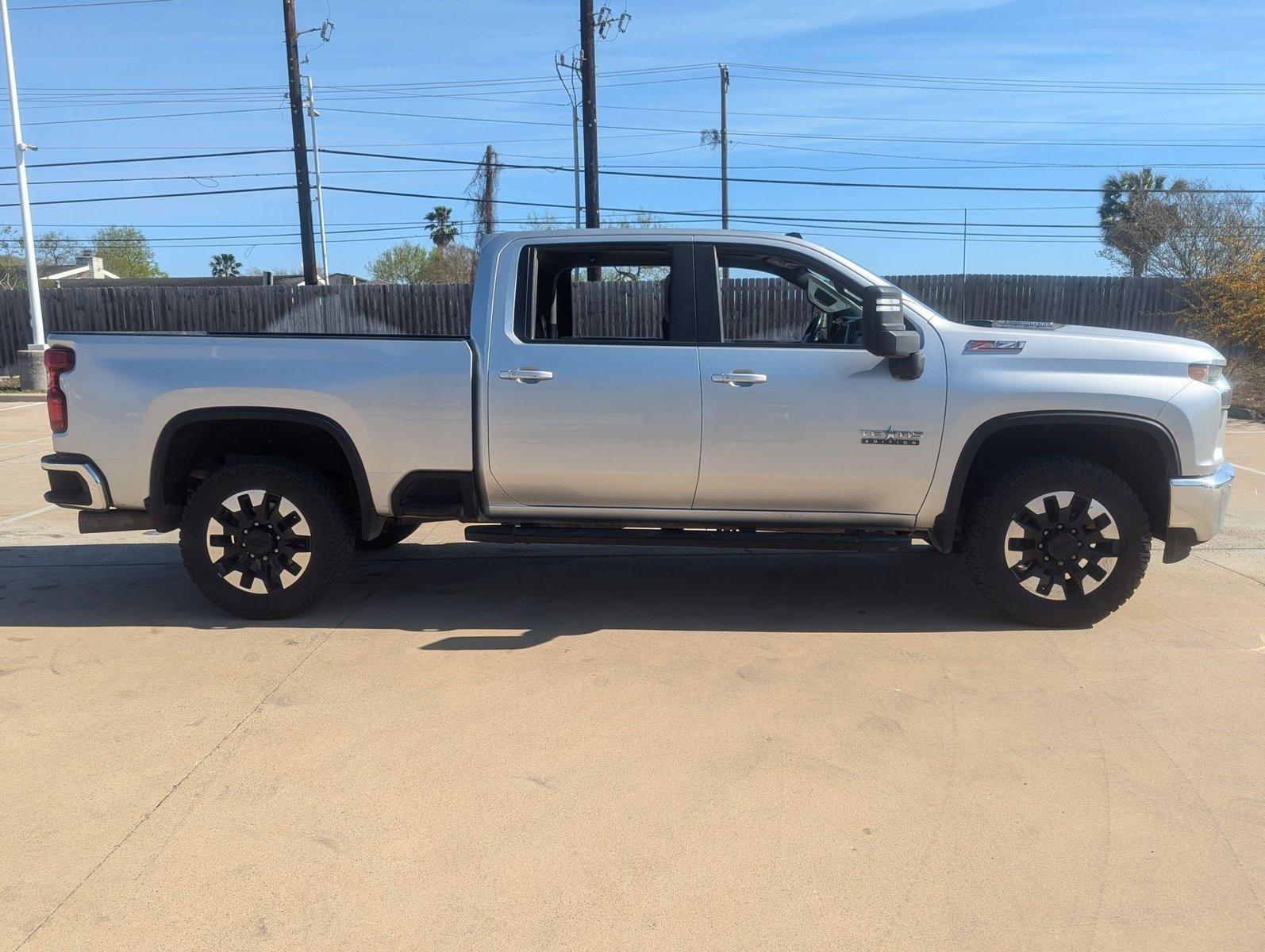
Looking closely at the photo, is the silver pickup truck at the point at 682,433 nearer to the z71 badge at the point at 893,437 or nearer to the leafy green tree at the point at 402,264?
the z71 badge at the point at 893,437

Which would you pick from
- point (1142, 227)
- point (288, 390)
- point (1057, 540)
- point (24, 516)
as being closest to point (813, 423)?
point (1057, 540)

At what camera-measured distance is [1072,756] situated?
3.78 metres

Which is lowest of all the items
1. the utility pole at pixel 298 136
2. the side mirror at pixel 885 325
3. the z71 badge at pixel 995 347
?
the z71 badge at pixel 995 347

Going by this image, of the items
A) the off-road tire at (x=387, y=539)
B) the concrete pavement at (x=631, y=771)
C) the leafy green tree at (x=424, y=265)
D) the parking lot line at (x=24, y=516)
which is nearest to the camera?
the concrete pavement at (x=631, y=771)

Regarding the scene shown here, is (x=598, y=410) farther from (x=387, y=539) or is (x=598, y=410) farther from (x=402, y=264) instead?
(x=402, y=264)

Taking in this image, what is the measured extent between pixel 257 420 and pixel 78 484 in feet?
3.25

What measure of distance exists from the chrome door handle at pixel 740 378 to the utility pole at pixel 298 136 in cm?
1907

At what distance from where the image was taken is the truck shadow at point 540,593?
5.39 meters

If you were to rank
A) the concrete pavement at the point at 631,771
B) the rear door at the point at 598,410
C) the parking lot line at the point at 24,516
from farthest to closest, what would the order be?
the parking lot line at the point at 24,516
the rear door at the point at 598,410
the concrete pavement at the point at 631,771

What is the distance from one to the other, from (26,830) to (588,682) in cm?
214

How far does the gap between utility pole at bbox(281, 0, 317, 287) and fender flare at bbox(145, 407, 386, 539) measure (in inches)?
710

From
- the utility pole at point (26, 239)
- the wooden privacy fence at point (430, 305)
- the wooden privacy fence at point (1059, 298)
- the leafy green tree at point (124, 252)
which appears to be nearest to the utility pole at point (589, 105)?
the wooden privacy fence at point (430, 305)

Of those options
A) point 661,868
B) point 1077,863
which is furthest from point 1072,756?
point 661,868

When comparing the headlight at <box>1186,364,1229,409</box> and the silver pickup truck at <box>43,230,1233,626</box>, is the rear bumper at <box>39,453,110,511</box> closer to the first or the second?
the silver pickup truck at <box>43,230,1233,626</box>
